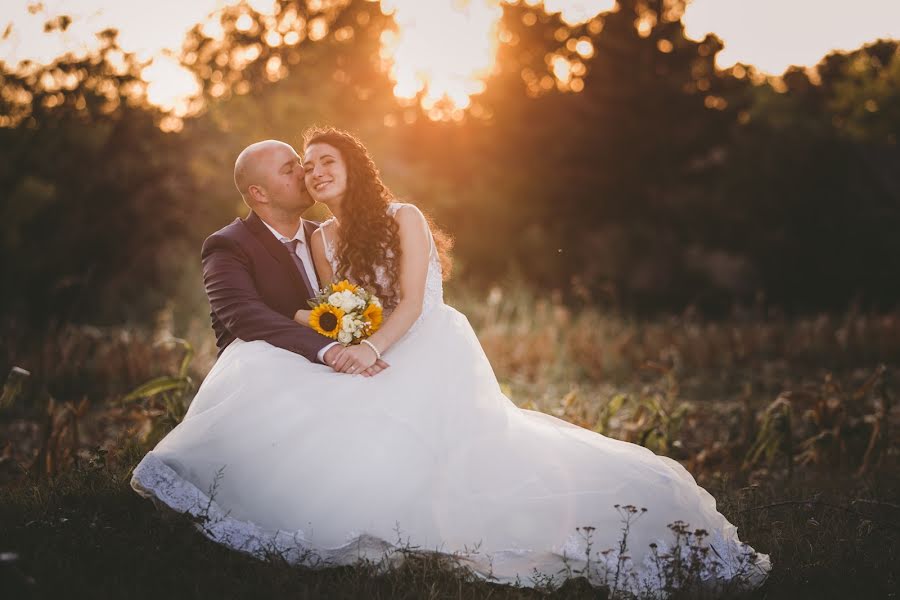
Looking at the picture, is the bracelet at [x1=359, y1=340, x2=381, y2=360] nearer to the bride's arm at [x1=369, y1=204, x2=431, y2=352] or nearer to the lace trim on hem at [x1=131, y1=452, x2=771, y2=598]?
the bride's arm at [x1=369, y1=204, x2=431, y2=352]

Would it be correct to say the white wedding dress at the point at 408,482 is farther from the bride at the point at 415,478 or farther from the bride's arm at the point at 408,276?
the bride's arm at the point at 408,276

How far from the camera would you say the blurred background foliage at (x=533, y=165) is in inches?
451

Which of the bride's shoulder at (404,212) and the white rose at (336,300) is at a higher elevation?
the bride's shoulder at (404,212)

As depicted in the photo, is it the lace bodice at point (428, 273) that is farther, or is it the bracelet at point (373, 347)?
the lace bodice at point (428, 273)

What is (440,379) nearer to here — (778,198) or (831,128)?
(778,198)

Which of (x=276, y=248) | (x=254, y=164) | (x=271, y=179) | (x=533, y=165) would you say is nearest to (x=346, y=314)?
(x=276, y=248)

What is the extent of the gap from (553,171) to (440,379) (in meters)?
15.2

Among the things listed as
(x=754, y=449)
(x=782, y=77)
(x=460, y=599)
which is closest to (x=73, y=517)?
(x=460, y=599)

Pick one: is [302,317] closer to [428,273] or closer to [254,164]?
[428,273]

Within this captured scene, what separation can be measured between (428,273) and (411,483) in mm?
1170

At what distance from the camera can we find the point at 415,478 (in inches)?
119

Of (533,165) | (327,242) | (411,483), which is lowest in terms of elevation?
(411,483)

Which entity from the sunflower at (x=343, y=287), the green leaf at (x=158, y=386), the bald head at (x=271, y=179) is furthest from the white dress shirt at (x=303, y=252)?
the green leaf at (x=158, y=386)

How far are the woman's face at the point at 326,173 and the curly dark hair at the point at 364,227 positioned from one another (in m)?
0.03
